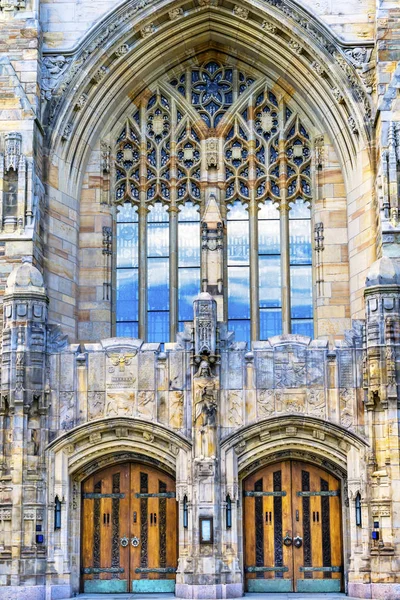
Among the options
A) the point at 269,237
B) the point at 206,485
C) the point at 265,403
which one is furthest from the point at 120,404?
the point at 269,237

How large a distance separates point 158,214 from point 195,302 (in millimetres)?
5000

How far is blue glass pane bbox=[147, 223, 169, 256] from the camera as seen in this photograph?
2530 centimetres

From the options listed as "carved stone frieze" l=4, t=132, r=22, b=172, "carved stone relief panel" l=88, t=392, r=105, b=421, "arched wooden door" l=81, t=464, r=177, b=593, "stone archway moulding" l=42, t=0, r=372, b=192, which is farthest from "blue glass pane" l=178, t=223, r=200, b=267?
"arched wooden door" l=81, t=464, r=177, b=593

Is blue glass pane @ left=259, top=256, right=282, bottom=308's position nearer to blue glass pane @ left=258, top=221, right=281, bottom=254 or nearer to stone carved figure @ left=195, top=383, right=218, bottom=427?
blue glass pane @ left=258, top=221, right=281, bottom=254

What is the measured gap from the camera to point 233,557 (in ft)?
67.2

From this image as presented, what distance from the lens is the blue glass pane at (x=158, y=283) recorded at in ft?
82.0

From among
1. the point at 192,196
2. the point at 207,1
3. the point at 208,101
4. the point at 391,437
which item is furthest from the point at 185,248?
the point at 391,437

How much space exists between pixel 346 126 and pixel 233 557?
9.73 m

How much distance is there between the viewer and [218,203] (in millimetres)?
25219

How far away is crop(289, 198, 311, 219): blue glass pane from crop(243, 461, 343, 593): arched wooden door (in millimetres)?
6431

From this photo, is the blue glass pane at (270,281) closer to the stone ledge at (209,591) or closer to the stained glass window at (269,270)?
the stained glass window at (269,270)

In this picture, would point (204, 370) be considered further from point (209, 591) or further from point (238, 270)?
point (238, 270)

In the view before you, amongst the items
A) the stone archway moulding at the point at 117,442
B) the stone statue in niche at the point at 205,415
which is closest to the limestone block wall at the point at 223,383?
the stone archway moulding at the point at 117,442

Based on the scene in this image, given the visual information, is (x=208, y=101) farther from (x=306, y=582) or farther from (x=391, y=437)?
(x=306, y=582)
